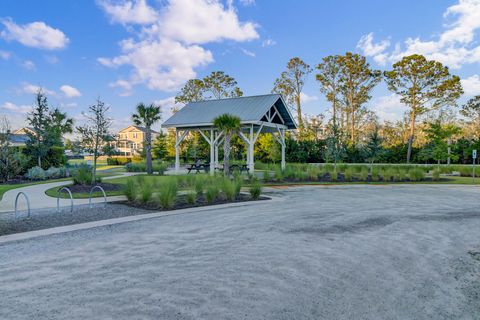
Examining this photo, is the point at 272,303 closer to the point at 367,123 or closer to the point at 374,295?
the point at 374,295

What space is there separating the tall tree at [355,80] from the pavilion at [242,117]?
15.4 m

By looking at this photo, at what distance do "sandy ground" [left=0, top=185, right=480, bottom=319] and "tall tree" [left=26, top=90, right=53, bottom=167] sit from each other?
1580 centimetres

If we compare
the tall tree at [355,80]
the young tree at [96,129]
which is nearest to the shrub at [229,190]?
the young tree at [96,129]

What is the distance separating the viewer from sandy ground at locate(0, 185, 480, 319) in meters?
3.10

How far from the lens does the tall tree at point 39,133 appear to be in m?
18.7

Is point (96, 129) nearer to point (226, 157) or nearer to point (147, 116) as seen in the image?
point (226, 157)

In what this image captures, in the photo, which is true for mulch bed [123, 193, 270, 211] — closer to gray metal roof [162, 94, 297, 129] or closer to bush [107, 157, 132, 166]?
gray metal roof [162, 94, 297, 129]

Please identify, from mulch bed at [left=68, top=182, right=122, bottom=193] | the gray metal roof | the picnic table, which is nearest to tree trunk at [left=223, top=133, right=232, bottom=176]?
the gray metal roof

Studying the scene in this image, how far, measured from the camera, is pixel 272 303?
3.20 m

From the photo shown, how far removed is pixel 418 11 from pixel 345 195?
12.5 meters

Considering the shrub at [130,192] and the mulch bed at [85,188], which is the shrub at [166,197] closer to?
the shrub at [130,192]

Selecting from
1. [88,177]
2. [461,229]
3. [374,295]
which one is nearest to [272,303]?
[374,295]

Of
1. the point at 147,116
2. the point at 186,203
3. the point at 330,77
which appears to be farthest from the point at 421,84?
the point at 186,203

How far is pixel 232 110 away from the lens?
64.2 feet
